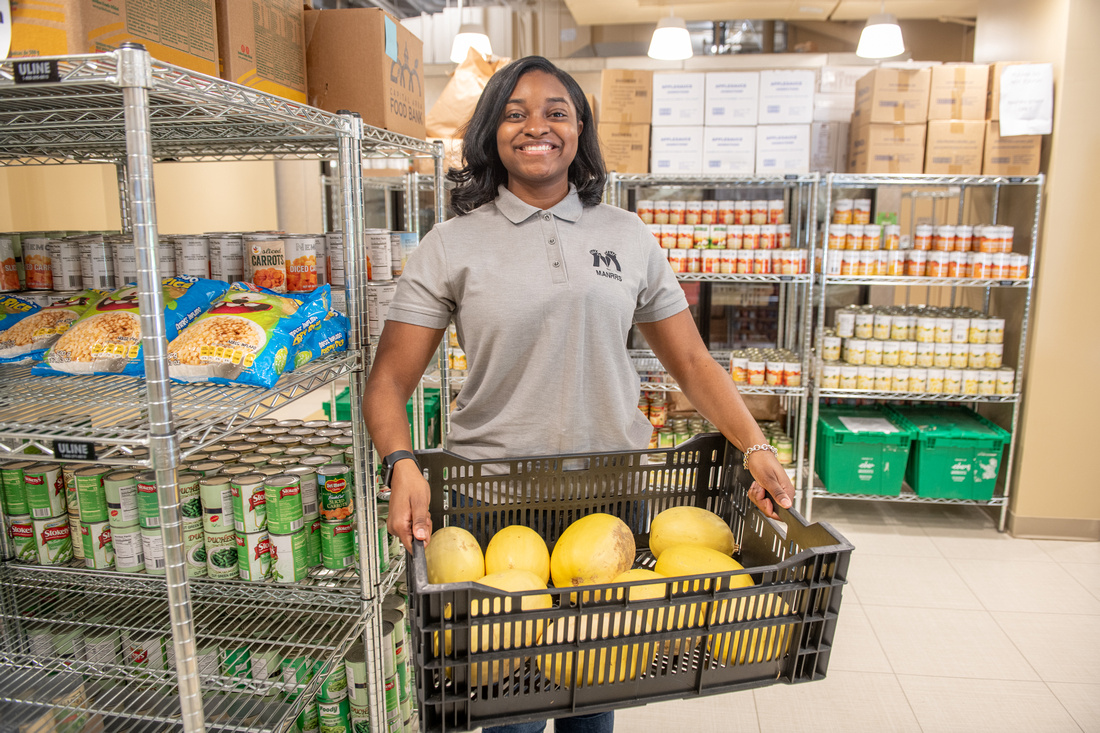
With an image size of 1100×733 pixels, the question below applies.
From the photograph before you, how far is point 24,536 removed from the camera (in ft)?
5.69

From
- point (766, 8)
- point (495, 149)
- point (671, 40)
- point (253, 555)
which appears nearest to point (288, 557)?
point (253, 555)

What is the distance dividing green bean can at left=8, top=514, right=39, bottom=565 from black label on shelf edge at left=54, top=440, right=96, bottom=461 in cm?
78

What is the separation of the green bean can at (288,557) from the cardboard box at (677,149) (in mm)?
3005

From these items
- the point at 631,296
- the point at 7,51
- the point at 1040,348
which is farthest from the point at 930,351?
the point at 7,51

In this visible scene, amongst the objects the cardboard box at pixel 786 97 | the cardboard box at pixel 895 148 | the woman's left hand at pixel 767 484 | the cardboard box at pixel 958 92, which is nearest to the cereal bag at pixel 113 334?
the woman's left hand at pixel 767 484

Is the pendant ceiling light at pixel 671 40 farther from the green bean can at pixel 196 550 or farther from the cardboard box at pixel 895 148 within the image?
the green bean can at pixel 196 550

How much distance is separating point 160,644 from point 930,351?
12.0 feet

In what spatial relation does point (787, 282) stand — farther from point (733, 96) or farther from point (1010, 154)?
point (1010, 154)

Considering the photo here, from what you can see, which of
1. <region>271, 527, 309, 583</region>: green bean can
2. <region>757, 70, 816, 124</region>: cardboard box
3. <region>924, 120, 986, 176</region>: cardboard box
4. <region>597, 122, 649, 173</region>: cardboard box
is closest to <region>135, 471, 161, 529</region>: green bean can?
<region>271, 527, 309, 583</region>: green bean can

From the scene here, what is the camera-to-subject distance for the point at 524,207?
5.09 feet

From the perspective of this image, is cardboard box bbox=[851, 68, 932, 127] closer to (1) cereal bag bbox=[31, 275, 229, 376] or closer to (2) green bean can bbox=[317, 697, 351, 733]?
(1) cereal bag bbox=[31, 275, 229, 376]

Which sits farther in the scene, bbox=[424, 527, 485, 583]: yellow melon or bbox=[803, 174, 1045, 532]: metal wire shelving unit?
bbox=[803, 174, 1045, 532]: metal wire shelving unit

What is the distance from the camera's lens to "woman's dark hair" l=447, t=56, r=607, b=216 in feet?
5.04

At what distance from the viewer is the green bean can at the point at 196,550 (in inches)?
65.4
